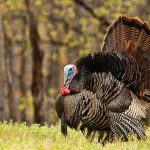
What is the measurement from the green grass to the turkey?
273 millimetres

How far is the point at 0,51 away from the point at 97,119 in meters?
10.7

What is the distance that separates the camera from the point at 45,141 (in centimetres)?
862

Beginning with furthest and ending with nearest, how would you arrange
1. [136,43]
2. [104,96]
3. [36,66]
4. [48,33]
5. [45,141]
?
[48,33], [36,66], [136,43], [104,96], [45,141]

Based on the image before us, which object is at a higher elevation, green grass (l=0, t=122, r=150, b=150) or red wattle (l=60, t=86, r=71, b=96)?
red wattle (l=60, t=86, r=71, b=96)

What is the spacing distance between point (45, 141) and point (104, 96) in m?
1.13

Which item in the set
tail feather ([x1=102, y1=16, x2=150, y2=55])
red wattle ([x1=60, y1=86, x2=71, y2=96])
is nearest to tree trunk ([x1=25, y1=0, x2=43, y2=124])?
tail feather ([x1=102, y1=16, x2=150, y2=55])

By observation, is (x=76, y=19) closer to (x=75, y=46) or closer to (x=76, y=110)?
(x=75, y=46)

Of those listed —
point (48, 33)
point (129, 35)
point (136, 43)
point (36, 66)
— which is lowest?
point (36, 66)

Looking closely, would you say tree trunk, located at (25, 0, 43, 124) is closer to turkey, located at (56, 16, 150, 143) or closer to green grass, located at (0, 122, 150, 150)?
green grass, located at (0, 122, 150, 150)

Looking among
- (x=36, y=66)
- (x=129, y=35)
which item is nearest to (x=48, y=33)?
(x=36, y=66)

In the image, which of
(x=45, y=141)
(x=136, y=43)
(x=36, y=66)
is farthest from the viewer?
(x=36, y=66)

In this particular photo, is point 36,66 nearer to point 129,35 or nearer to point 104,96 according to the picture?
point 129,35

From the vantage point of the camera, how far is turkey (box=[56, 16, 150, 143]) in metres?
8.82

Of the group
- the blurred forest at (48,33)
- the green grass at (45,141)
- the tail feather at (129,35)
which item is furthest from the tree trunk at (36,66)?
the tail feather at (129,35)
